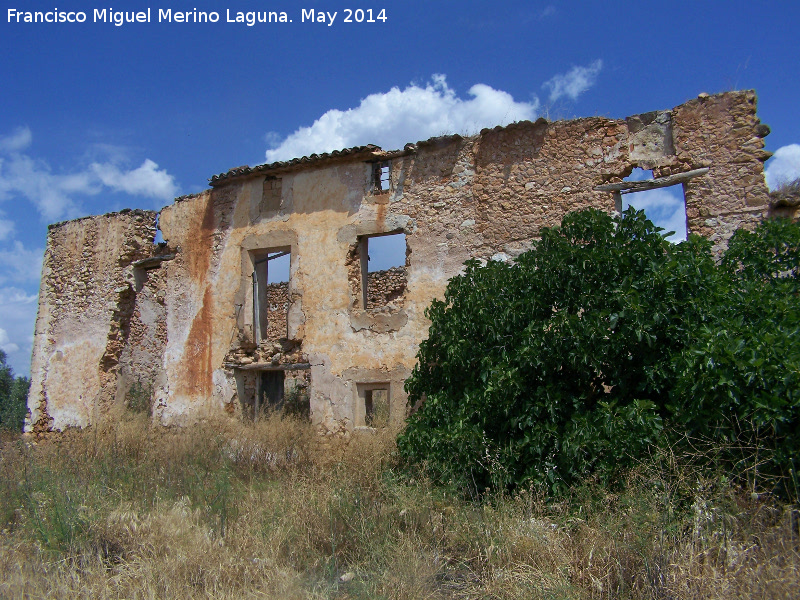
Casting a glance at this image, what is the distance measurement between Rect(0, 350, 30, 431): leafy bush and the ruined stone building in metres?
2.50

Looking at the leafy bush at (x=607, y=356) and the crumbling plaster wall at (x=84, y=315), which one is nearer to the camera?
the leafy bush at (x=607, y=356)

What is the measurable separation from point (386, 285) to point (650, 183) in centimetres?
746

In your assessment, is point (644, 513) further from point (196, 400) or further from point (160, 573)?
point (196, 400)

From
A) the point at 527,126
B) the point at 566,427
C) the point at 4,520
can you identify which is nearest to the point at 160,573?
the point at 4,520

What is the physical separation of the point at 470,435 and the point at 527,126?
5.41 meters

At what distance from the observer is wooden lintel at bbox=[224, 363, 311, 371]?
11031 mm

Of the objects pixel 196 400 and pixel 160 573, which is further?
pixel 196 400

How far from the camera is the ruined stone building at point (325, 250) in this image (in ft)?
29.4

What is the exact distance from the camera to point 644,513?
471 centimetres

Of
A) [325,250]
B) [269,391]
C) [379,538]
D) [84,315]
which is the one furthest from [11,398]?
[379,538]

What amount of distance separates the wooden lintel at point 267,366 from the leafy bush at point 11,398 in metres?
7.41

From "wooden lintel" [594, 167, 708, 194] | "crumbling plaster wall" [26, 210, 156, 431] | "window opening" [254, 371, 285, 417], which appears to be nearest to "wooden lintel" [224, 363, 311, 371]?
"window opening" [254, 371, 285, 417]

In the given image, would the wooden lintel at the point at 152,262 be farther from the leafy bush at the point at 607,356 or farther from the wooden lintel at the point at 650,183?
the wooden lintel at the point at 650,183

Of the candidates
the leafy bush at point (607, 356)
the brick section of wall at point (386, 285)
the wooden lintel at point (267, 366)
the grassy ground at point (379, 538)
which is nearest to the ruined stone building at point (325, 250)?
the wooden lintel at point (267, 366)
